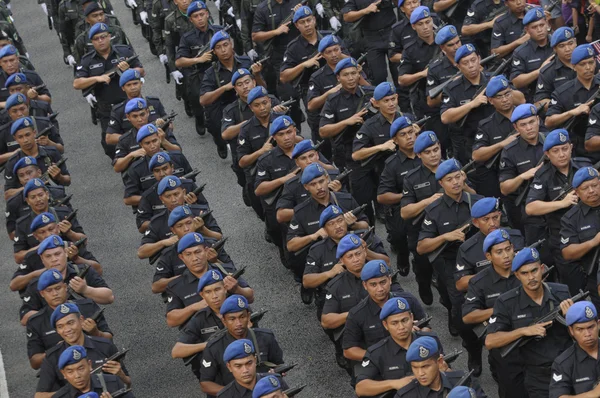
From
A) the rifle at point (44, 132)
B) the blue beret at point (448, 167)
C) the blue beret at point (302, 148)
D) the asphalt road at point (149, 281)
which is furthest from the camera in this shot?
the rifle at point (44, 132)

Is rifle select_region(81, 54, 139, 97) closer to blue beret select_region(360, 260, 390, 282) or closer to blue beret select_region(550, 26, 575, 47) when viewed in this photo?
blue beret select_region(550, 26, 575, 47)

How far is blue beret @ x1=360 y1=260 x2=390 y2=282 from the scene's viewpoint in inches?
553

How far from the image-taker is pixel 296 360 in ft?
53.6

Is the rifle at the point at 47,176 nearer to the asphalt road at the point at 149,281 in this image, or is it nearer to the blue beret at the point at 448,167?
the asphalt road at the point at 149,281

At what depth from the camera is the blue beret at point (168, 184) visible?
17.0m

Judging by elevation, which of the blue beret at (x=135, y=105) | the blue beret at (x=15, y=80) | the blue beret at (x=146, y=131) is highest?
the blue beret at (x=15, y=80)

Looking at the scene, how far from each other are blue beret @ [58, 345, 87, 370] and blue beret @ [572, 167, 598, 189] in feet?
17.4

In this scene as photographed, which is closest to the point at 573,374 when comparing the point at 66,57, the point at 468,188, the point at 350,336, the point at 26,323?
the point at 350,336

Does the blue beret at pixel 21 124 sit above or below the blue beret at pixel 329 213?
above

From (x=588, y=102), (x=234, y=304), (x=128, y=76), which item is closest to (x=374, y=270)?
(x=234, y=304)

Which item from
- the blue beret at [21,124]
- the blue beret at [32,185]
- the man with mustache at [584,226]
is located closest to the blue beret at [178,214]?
the blue beret at [32,185]

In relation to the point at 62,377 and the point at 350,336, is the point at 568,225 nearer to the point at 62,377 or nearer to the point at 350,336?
the point at 350,336

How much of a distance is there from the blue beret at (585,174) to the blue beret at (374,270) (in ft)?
7.40

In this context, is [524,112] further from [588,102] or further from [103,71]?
[103,71]
